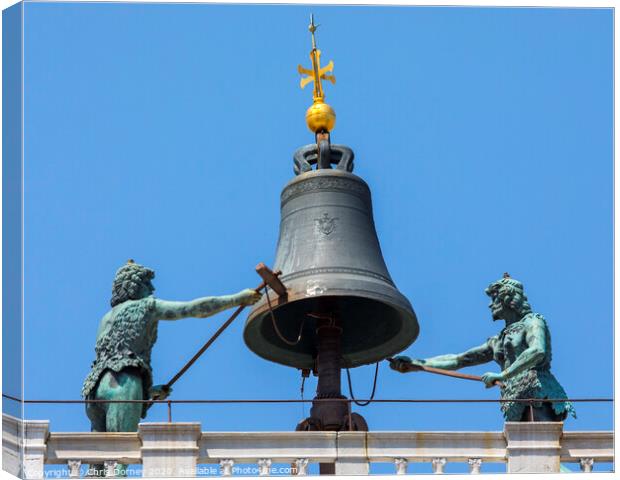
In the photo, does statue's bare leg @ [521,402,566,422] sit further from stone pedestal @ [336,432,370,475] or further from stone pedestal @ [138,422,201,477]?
Result: stone pedestal @ [138,422,201,477]

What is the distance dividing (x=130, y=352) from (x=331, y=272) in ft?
8.44

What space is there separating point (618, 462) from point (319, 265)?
15.0 ft

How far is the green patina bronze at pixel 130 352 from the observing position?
107 ft

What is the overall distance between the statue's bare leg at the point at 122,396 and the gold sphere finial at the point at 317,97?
443cm

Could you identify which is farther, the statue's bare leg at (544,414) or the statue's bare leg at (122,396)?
the statue's bare leg at (544,414)

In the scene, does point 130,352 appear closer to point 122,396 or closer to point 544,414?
point 122,396

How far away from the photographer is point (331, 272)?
33406 mm

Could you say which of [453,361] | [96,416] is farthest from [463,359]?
[96,416]

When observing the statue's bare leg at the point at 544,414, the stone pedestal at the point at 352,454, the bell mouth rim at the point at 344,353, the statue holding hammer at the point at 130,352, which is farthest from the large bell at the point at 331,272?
the stone pedestal at the point at 352,454

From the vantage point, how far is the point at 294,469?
30.9m

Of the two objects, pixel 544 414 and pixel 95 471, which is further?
pixel 544 414

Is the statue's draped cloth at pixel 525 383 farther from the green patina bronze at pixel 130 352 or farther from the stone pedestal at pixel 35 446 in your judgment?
the stone pedestal at pixel 35 446

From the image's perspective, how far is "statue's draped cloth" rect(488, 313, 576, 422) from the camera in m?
32.9

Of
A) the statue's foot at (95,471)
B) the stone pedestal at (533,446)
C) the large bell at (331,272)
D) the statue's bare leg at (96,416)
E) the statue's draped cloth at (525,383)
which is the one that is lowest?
the statue's foot at (95,471)
